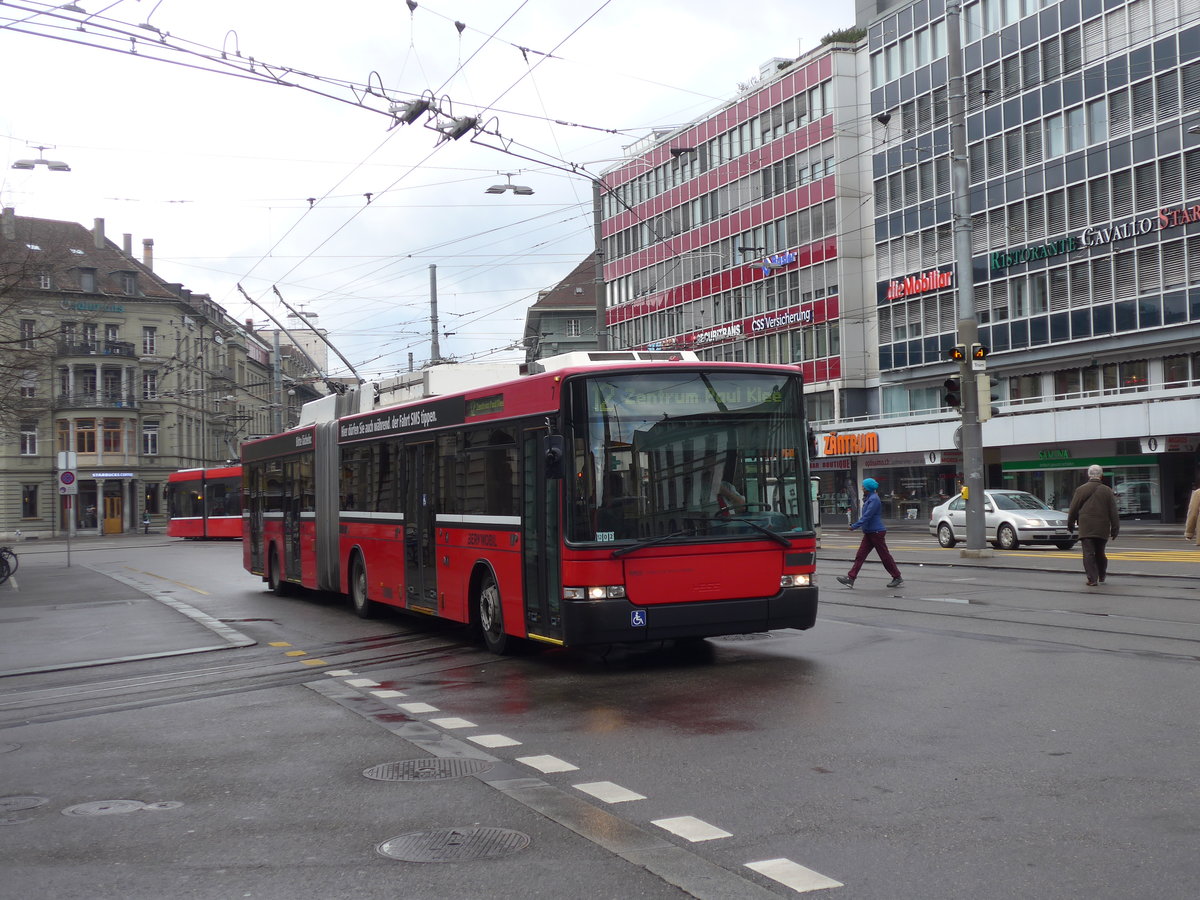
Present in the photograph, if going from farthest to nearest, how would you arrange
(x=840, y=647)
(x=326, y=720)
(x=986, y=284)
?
(x=986, y=284) < (x=840, y=647) < (x=326, y=720)

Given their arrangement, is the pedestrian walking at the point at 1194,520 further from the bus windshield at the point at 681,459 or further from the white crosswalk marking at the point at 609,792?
the white crosswalk marking at the point at 609,792

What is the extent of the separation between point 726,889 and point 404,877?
1292 mm

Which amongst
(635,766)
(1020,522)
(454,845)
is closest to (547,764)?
(635,766)

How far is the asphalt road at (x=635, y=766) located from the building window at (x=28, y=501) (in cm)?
7194

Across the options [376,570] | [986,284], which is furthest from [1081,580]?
[986,284]

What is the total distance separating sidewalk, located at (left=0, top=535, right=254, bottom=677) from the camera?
14.3 m

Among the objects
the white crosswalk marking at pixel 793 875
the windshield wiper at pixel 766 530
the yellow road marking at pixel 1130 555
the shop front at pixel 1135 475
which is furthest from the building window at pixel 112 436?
the white crosswalk marking at pixel 793 875

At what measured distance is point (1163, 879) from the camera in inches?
192

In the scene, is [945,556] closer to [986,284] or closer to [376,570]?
[376,570]

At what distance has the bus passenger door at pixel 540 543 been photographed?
11.1 m

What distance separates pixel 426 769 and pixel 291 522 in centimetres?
1386

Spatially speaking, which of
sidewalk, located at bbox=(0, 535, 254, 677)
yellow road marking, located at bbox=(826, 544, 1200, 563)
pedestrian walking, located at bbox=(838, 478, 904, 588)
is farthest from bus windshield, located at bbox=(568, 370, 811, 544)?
yellow road marking, located at bbox=(826, 544, 1200, 563)

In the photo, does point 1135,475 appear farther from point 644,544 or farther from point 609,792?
point 609,792

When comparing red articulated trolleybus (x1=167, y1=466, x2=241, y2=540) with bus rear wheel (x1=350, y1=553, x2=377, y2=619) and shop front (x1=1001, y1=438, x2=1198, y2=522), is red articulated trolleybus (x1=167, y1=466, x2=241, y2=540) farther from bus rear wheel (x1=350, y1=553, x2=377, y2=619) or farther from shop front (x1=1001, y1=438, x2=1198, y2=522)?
bus rear wheel (x1=350, y1=553, x2=377, y2=619)
